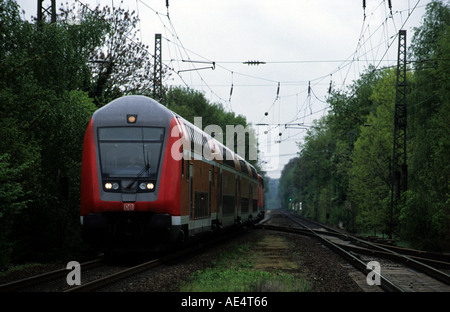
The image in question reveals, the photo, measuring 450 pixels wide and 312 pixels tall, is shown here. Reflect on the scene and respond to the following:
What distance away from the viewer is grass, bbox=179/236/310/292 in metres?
10.3

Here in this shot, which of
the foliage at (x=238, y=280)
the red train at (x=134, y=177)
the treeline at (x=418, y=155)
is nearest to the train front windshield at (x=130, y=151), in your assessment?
the red train at (x=134, y=177)

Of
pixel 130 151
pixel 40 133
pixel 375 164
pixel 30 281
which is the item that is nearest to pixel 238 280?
pixel 30 281

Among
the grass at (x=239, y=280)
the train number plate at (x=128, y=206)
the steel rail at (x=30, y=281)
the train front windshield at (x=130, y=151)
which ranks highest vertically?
the train front windshield at (x=130, y=151)

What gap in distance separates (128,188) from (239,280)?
159 inches

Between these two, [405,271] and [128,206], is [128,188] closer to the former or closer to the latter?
[128,206]

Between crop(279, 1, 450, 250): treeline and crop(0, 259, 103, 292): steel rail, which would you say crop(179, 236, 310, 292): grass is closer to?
crop(0, 259, 103, 292): steel rail

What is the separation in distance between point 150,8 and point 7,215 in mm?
12385

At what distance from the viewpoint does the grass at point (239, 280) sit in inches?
405

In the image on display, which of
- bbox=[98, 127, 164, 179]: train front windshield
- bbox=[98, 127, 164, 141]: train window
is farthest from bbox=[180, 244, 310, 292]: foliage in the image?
bbox=[98, 127, 164, 141]: train window

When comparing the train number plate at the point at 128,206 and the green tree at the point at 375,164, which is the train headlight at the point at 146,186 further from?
the green tree at the point at 375,164

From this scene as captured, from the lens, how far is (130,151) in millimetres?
14398
